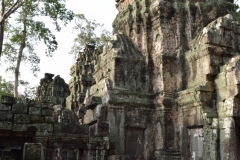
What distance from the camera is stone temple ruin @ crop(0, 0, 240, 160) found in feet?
29.8

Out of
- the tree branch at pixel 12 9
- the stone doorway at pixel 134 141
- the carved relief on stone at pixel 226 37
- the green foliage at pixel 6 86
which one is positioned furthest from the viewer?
the green foliage at pixel 6 86

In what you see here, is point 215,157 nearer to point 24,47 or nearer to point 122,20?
point 122,20

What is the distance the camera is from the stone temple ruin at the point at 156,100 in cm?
909

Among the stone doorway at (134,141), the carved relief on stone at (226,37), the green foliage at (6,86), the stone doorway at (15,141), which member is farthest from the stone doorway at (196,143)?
the green foliage at (6,86)

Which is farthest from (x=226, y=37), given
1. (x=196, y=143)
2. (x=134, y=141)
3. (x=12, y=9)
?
(x=12, y=9)

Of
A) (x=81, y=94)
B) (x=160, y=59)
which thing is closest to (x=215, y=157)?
(x=160, y=59)

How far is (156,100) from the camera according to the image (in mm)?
11438

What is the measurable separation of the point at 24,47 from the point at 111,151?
1248cm

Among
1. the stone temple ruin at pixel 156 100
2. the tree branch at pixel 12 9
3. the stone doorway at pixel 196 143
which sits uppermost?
Result: the tree branch at pixel 12 9

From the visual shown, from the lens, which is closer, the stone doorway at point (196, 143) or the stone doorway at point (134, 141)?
the stone doorway at point (196, 143)

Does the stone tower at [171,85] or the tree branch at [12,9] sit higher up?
the tree branch at [12,9]

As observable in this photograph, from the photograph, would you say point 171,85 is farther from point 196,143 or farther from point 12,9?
point 12,9

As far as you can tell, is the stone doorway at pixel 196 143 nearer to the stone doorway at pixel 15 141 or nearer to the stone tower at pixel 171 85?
the stone tower at pixel 171 85

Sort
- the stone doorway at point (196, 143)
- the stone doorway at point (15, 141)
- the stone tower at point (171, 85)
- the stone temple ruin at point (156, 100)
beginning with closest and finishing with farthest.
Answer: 1. the stone doorway at point (15, 141)
2. the stone temple ruin at point (156, 100)
3. the stone tower at point (171, 85)
4. the stone doorway at point (196, 143)
